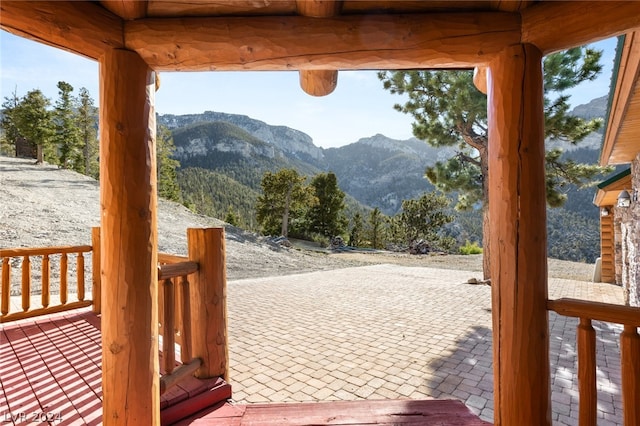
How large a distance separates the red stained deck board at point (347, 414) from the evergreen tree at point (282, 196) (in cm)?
2067

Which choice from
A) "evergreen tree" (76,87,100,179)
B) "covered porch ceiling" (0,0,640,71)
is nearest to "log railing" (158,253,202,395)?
"covered porch ceiling" (0,0,640,71)

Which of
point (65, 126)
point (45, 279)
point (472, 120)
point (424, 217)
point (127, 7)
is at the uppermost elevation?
point (65, 126)

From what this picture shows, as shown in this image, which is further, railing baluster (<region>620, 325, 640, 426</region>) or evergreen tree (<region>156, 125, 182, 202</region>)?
evergreen tree (<region>156, 125, 182, 202</region>)

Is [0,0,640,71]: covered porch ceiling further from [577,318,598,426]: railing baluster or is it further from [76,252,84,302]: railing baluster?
[76,252,84,302]: railing baluster

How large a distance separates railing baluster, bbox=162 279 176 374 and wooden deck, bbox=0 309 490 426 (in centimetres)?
21

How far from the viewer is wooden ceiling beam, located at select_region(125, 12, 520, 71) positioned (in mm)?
1716

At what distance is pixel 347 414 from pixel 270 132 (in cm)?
10860

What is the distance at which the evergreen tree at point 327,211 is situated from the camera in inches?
1014

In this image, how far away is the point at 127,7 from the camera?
1652mm

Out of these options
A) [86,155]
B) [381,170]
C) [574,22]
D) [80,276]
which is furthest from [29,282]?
[381,170]

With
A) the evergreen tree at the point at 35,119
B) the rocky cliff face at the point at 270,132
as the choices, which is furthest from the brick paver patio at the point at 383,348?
the rocky cliff face at the point at 270,132

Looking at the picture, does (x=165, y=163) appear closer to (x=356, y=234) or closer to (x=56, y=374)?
(x=356, y=234)

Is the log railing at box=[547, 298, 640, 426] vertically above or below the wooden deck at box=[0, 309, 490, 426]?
above

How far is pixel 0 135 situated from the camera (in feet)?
93.2
